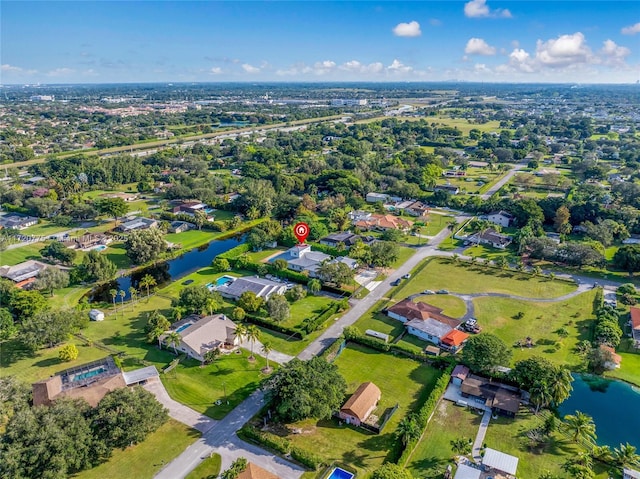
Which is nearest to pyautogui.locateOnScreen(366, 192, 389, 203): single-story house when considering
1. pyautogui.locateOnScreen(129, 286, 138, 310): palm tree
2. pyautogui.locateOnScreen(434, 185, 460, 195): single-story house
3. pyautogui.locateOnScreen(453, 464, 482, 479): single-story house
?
pyautogui.locateOnScreen(434, 185, 460, 195): single-story house

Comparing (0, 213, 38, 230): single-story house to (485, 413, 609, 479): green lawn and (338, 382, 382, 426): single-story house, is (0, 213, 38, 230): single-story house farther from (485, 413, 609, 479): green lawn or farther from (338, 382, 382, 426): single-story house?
(485, 413, 609, 479): green lawn

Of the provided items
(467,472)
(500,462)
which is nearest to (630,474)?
(500,462)

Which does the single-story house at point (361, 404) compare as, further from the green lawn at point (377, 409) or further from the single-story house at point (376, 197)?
the single-story house at point (376, 197)

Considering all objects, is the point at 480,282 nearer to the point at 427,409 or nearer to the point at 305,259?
the point at 305,259

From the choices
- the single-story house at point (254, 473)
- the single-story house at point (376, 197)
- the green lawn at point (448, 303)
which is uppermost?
the single-story house at point (376, 197)

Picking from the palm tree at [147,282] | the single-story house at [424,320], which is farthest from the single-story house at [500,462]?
the palm tree at [147,282]

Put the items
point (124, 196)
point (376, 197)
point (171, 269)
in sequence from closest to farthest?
point (171, 269) → point (376, 197) → point (124, 196)
